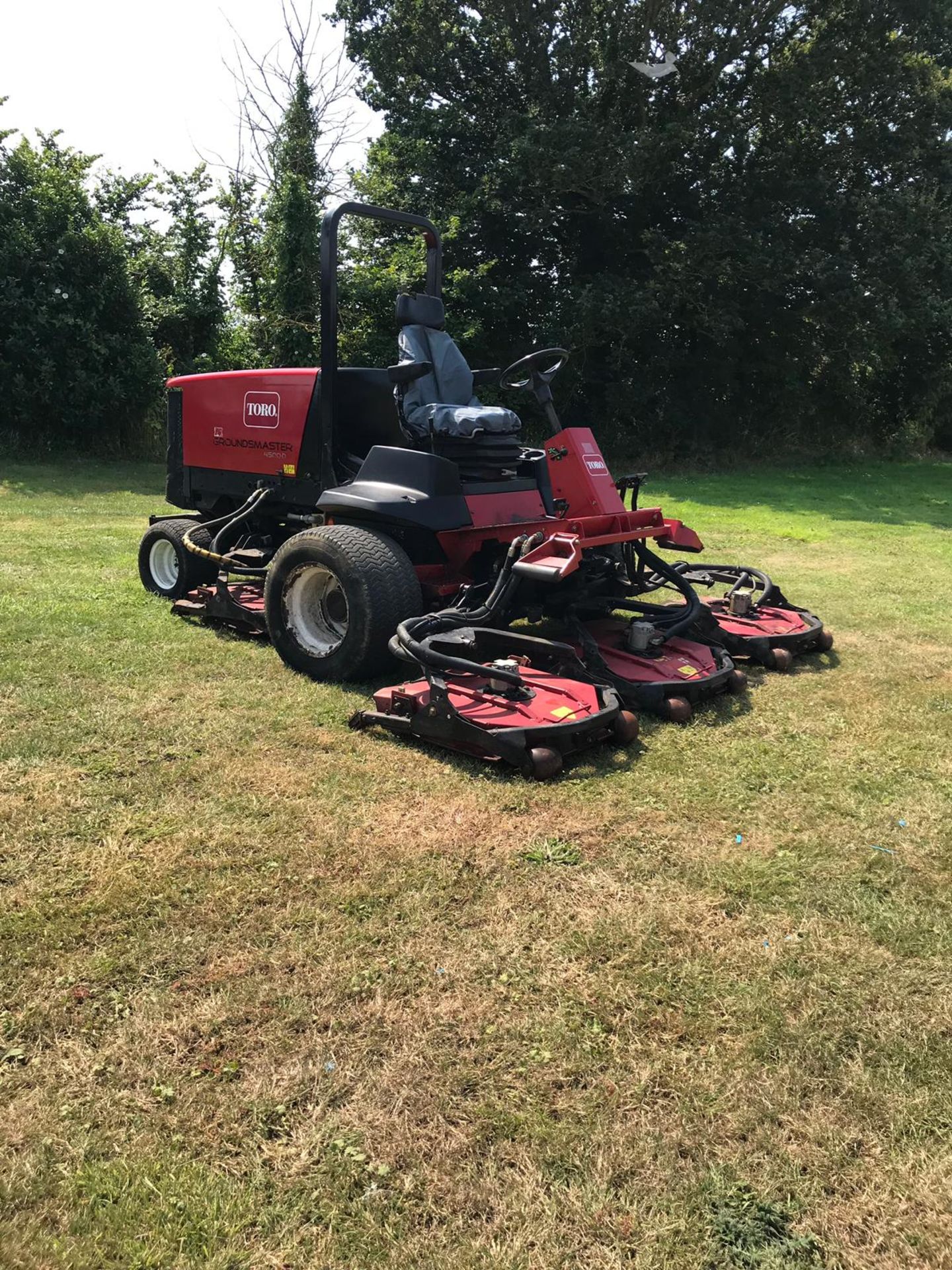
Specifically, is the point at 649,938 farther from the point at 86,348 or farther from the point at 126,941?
the point at 86,348

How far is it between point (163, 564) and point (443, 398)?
2.64 m

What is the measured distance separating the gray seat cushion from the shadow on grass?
7437 mm

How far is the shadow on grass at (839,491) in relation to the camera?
12.4 meters

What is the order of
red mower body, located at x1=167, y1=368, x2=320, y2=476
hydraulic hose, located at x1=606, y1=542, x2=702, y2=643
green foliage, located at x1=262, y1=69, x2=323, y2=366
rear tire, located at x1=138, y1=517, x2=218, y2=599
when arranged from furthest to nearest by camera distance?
green foliage, located at x1=262, y1=69, x2=323, y2=366 → rear tire, located at x1=138, y1=517, x2=218, y2=599 → red mower body, located at x1=167, y1=368, x2=320, y2=476 → hydraulic hose, located at x1=606, y1=542, x2=702, y2=643

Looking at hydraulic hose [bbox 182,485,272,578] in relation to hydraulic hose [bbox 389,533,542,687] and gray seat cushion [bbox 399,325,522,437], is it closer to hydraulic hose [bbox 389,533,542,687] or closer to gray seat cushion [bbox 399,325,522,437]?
gray seat cushion [bbox 399,325,522,437]

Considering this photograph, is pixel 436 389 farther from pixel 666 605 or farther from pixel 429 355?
pixel 666 605

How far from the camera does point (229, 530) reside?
5.97 metres

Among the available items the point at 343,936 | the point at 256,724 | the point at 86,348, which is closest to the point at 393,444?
the point at 256,724

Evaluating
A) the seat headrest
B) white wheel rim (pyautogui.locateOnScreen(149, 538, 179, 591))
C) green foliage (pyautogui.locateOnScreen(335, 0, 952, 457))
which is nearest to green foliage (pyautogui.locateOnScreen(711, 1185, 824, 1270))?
the seat headrest

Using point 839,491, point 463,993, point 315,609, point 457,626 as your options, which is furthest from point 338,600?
point 839,491

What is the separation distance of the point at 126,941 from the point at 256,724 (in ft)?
5.39

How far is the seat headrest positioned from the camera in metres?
5.21

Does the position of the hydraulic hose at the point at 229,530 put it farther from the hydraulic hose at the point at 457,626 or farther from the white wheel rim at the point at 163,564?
Result: the hydraulic hose at the point at 457,626

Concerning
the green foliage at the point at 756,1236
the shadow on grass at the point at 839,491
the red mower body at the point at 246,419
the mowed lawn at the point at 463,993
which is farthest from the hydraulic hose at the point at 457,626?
the shadow on grass at the point at 839,491
